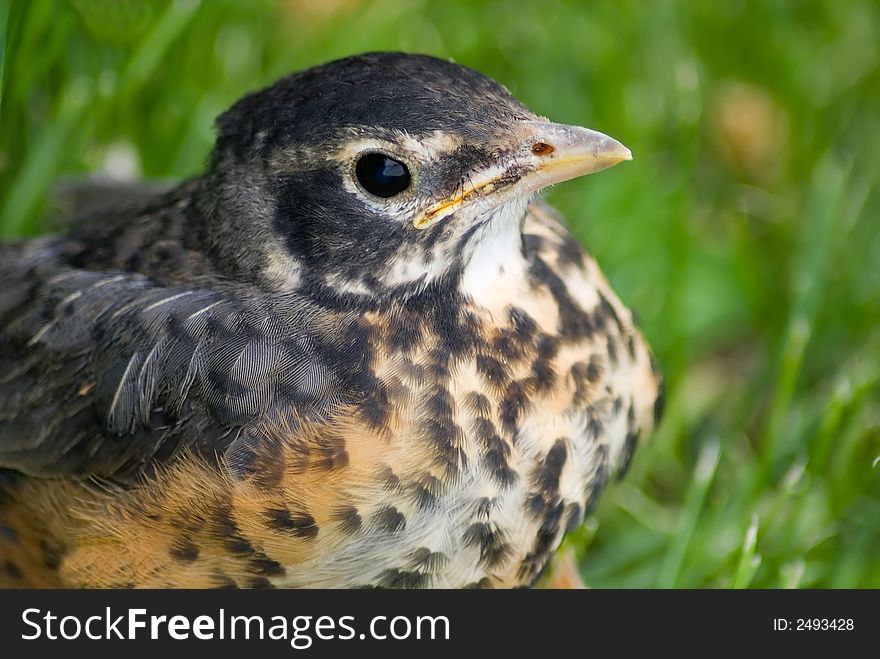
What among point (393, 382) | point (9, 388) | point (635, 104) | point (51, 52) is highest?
point (635, 104)

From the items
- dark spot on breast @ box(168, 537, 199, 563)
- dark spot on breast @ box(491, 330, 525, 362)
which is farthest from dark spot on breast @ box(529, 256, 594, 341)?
dark spot on breast @ box(168, 537, 199, 563)

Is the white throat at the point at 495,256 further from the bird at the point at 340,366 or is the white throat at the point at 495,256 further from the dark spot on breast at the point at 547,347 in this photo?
the dark spot on breast at the point at 547,347

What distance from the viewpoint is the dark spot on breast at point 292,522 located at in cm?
277

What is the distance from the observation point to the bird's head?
8.98ft

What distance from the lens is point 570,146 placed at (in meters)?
2.79

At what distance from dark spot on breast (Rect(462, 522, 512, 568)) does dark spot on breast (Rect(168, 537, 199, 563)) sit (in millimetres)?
606

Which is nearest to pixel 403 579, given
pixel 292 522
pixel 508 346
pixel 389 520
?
pixel 389 520

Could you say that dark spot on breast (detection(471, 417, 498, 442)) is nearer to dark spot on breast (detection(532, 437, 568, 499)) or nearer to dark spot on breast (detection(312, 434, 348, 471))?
dark spot on breast (detection(532, 437, 568, 499))

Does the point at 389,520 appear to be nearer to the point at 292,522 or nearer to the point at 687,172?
the point at 292,522

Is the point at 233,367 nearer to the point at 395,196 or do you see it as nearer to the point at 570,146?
the point at 395,196

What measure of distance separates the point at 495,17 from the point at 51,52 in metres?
2.01

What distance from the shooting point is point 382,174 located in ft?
9.06
